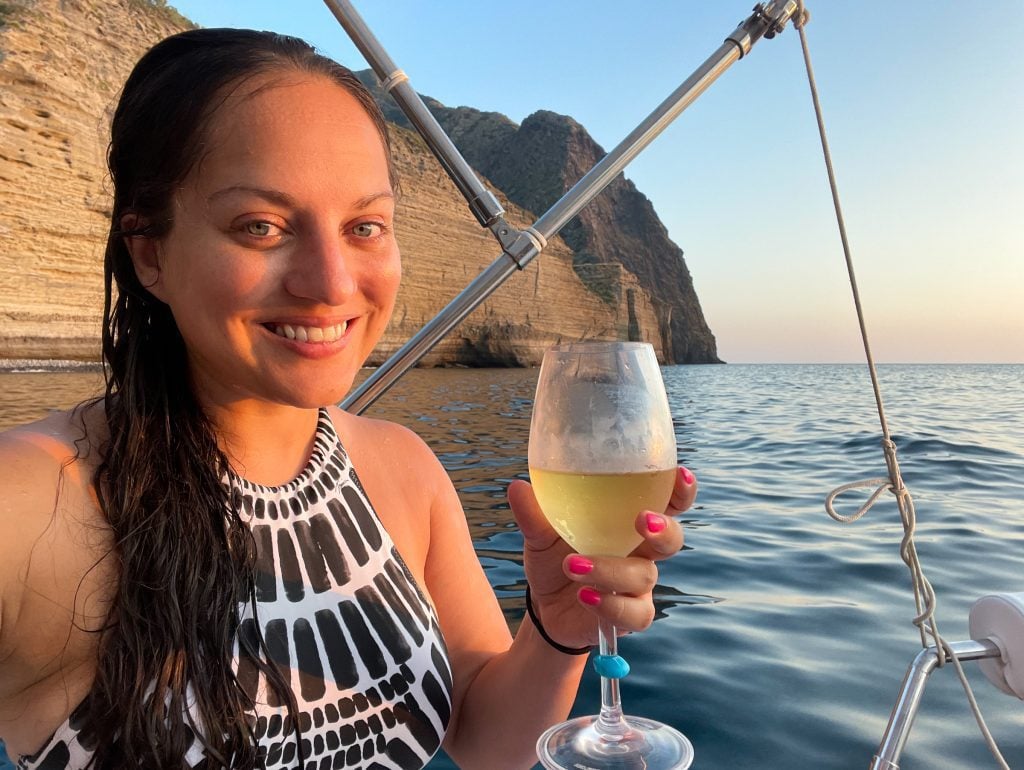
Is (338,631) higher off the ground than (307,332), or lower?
lower

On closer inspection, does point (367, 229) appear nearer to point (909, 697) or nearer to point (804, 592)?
point (909, 697)

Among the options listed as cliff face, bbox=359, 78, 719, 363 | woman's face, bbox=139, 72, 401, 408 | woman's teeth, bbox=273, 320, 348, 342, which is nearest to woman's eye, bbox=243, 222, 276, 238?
woman's face, bbox=139, 72, 401, 408

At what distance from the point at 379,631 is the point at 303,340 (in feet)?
1.61

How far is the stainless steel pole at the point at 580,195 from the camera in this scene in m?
1.40

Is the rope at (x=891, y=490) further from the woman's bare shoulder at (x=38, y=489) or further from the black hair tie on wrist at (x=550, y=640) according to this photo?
the woman's bare shoulder at (x=38, y=489)

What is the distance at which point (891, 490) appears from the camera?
3.64 ft

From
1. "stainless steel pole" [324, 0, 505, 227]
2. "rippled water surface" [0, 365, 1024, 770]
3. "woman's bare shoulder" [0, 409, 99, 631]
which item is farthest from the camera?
"rippled water surface" [0, 365, 1024, 770]

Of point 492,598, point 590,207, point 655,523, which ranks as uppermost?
point 590,207

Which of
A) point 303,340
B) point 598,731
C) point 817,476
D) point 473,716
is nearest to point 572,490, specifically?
point 598,731

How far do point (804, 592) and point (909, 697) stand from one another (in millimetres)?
2605

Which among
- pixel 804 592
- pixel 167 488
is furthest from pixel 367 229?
pixel 804 592

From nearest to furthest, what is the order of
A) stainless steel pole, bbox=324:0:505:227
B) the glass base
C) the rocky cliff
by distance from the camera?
the glass base
stainless steel pole, bbox=324:0:505:227
the rocky cliff

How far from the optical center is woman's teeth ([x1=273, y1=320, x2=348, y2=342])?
3.40 ft

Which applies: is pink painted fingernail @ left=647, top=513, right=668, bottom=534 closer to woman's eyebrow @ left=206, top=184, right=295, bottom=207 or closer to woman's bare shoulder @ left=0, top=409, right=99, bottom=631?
woman's eyebrow @ left=206, top=184, right=295, bottom=207
